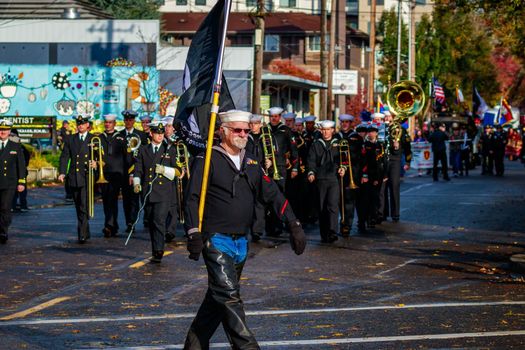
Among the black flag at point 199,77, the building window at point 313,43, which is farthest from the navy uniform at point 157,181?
the building window at point 313,43

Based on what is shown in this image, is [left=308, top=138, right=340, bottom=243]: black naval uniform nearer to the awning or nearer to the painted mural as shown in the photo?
the painted mural

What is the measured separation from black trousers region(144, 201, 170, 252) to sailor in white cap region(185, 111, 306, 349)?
702cm

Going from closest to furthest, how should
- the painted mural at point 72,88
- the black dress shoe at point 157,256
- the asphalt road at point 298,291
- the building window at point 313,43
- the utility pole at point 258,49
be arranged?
1. the asphalt road at point 298,291
2. the black dress shoe at point 157,256
3. the utility pole at point 258,49
4. the painted mural at point 72,88
5. the building window at point 313,43

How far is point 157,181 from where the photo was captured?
16.8m

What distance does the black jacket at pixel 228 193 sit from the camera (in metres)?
8.84

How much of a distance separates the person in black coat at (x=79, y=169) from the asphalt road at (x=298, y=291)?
14.9 inches

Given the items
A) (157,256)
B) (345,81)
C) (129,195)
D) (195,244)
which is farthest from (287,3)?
(195,244)

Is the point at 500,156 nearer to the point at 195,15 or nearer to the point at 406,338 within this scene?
the point at 406,338

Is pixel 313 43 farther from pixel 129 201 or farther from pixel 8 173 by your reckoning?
pixel 8 173

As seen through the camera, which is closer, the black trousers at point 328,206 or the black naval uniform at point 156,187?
the black naval uniform at point 156,187

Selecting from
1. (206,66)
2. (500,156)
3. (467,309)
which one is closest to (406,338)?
(467,309)

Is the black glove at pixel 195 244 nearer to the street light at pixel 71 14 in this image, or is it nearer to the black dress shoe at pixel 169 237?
the black dress shoe at pixel 169 237

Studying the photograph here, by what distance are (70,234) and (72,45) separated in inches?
1304

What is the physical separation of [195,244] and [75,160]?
11421 millimetres
